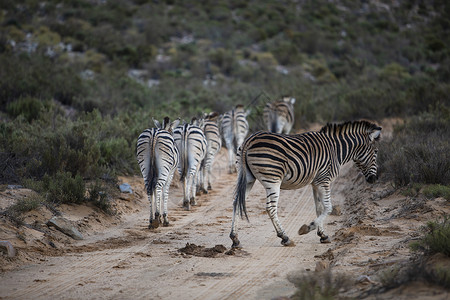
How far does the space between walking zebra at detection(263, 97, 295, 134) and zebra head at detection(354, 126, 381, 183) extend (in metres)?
9.58

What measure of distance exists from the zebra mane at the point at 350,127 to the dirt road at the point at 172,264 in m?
1.96

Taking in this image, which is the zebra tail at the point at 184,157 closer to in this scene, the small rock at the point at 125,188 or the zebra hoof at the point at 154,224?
the small rock at the point at 125,188

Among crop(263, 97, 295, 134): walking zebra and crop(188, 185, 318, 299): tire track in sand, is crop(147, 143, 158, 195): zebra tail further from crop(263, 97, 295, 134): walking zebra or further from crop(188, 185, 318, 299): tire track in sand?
Result: crop(263, 97, 295, 134): walking zebra

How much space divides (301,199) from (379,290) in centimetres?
722

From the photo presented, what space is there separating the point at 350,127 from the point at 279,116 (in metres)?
10.0

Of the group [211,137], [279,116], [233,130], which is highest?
[211,137]

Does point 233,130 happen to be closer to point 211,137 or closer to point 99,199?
point 211,137

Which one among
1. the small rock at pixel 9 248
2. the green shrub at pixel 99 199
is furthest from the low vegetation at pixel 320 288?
Answer: the green shrub at pixel 99 199

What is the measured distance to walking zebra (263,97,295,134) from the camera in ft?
62.1

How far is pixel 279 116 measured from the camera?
18953 millimetres

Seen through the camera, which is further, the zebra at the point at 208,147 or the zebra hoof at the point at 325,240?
the zebra at the point at 208,147

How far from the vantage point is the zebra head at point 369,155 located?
9039 millimetres

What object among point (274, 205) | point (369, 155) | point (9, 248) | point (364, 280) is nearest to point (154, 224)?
point (274, 205)

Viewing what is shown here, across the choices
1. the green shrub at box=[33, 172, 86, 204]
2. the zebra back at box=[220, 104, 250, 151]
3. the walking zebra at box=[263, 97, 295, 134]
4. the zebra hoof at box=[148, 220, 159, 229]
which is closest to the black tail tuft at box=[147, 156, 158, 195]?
the zebra hoof at box=[148, 220, 159, 229]
